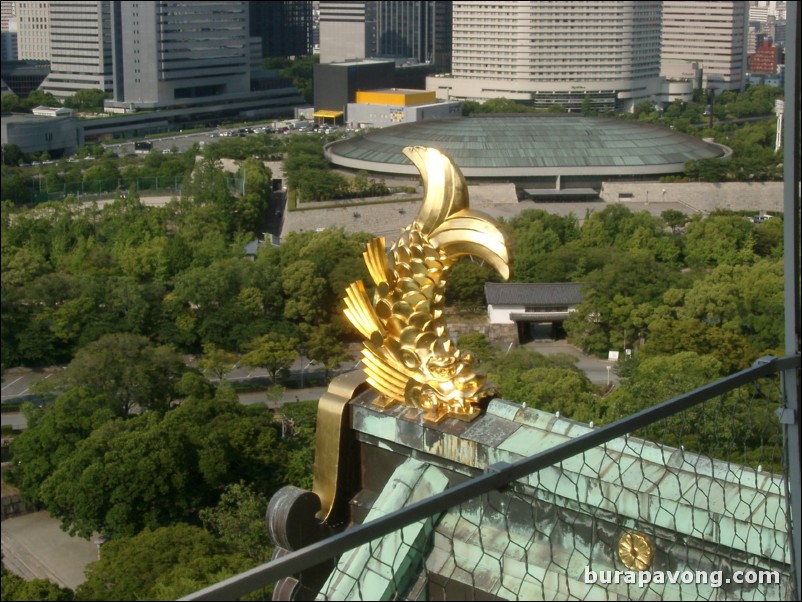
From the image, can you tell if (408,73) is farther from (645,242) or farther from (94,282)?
(94,282)

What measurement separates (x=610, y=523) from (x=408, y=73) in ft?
178

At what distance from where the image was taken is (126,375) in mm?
14750

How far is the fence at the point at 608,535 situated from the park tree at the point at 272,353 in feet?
42.9

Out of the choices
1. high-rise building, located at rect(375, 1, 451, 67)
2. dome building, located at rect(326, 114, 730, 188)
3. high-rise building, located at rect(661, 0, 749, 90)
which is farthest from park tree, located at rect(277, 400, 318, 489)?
high-rise building, located at rect(375, 1, 451, 67)

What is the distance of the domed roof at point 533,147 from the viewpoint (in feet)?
102

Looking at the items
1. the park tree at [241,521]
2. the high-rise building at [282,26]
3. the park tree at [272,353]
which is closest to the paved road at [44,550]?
the park tree at [241,521]

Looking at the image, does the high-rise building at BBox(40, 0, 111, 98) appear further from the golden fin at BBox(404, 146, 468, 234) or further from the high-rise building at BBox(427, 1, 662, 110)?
the golden fin at BBox(404, 146, 468, 234)

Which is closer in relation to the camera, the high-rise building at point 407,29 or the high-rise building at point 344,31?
the high-rise building at point 344,31

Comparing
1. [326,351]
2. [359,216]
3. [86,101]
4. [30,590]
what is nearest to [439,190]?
[30,590]

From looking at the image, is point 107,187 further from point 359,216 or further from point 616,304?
point 616,304

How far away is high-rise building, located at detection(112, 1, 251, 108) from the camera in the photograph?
154 ft

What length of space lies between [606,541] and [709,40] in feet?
199

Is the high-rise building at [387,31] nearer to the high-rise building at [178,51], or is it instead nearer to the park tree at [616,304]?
the high-rise building at [178,51]

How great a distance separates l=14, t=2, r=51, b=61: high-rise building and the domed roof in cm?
2015
